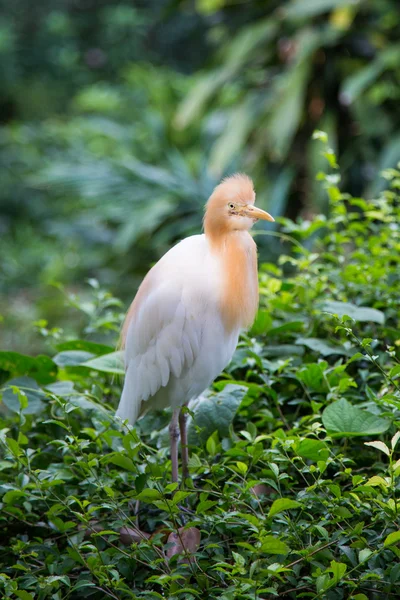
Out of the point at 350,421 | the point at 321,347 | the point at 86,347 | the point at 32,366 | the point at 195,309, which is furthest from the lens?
the point at 86,347

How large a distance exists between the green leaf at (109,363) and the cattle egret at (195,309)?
13cm

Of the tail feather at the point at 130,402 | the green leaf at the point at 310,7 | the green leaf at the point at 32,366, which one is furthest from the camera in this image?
the green leaf at the point at 310,7

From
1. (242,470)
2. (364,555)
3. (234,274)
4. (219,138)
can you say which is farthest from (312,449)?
(219,138)

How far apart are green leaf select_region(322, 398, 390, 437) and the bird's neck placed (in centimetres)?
32

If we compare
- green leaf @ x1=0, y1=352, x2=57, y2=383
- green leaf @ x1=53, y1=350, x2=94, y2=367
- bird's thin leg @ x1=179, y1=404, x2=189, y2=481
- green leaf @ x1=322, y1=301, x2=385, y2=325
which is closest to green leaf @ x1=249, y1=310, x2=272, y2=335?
green leaf @ x1=322, y1=301, x2=385, y2=325

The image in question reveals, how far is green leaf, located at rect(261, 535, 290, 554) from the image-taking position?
1.33m

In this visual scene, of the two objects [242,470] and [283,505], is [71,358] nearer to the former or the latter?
[242,470]

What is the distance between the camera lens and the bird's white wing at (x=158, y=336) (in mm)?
1761

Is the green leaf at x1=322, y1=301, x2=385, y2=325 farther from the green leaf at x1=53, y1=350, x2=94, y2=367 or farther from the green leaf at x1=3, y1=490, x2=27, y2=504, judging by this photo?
the green leaf at x1=3, y1=490, x2=27, y2=504

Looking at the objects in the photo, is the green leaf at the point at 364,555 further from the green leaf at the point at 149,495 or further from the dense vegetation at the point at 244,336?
the green leaf at the point at 149,495

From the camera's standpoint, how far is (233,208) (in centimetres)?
174

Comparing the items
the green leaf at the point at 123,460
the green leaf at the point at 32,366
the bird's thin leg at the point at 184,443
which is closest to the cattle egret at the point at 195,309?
the bird's thin leg at the point at 184,443

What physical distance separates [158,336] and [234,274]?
0.24m

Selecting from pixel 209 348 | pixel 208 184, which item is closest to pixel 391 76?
pixel 208 184
